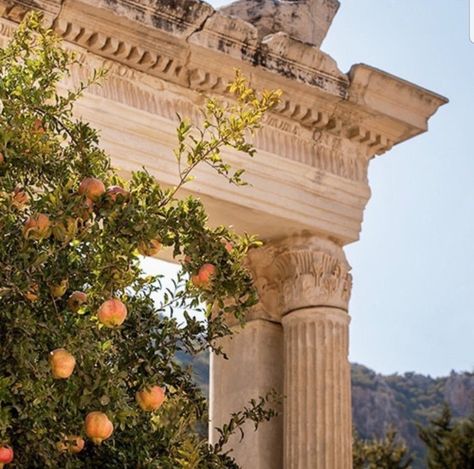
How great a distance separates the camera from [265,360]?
14.1m

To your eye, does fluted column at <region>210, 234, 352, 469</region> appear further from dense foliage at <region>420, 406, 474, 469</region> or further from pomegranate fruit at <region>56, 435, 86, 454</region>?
dense foliage at <region>420, 406, 474, 469</region>

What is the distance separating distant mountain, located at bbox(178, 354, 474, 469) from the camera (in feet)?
188

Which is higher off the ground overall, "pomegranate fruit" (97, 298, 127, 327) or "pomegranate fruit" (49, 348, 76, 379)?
"pomegranate fruit" (97, 298, 127, 327)

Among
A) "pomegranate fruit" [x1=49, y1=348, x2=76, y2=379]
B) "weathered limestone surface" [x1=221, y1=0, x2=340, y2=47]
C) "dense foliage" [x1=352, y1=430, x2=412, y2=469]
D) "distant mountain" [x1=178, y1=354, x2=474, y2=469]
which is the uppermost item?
"distant mountain" [x1=178, y1=354, x2=474, y2=469]

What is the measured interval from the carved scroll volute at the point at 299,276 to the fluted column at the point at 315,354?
0.03 feet

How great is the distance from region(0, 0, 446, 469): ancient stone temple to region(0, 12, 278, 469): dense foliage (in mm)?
4788

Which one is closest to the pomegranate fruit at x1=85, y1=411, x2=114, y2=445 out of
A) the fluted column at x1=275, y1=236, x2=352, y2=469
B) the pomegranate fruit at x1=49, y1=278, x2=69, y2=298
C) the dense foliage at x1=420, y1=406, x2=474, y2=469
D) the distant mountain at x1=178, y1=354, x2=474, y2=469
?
the pomegranate fruit at x1=49, y1=278, x2=69, y2=298

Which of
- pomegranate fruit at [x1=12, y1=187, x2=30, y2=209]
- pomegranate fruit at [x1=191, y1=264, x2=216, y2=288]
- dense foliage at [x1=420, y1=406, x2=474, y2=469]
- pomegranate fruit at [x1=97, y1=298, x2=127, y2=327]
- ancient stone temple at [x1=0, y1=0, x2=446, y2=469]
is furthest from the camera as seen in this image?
dense foliage at [x1=420, y1=406, x2=474, y2=469]

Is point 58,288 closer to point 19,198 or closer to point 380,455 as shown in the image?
point 19,198

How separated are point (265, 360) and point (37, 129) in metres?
7.03

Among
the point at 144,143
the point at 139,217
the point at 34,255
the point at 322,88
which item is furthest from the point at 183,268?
the point at 322,88

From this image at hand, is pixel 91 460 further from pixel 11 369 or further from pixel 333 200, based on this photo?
pixel 333 200

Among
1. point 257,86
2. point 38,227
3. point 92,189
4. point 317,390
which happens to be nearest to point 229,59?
point 257,86

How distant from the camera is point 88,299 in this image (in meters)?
6.94
